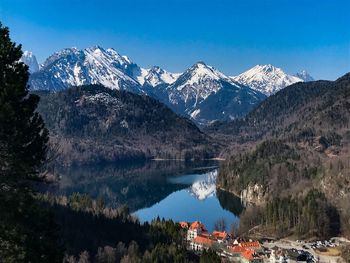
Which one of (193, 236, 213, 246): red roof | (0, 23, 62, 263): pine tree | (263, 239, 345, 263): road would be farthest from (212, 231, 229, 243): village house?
(0, 23, 62, 263): pine tree

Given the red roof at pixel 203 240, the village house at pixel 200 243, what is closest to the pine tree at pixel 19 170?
the village house at pixel 200 243

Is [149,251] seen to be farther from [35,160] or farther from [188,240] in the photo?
[35,160]

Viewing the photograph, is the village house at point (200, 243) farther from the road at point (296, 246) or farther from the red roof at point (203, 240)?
Answer: the road at point (296, 246)

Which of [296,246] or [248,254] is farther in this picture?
[296,246]

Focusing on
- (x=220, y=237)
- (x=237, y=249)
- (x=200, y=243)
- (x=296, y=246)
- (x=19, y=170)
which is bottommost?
(x=296, y=246)

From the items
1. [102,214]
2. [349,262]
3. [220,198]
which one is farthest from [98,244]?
[220,198]

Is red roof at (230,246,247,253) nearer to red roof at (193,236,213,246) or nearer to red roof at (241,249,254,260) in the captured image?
red roof at (241,249,254,260)

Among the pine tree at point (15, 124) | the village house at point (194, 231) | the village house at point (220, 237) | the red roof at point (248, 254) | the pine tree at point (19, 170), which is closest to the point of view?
the pine tree at point (19, 170)

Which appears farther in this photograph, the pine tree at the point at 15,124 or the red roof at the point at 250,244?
the red roof at the point at 250,244

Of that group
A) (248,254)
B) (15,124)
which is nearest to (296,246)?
(248,254)

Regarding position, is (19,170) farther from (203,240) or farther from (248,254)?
(203,240)

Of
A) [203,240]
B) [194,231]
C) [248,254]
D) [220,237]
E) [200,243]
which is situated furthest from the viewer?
[194,231]
